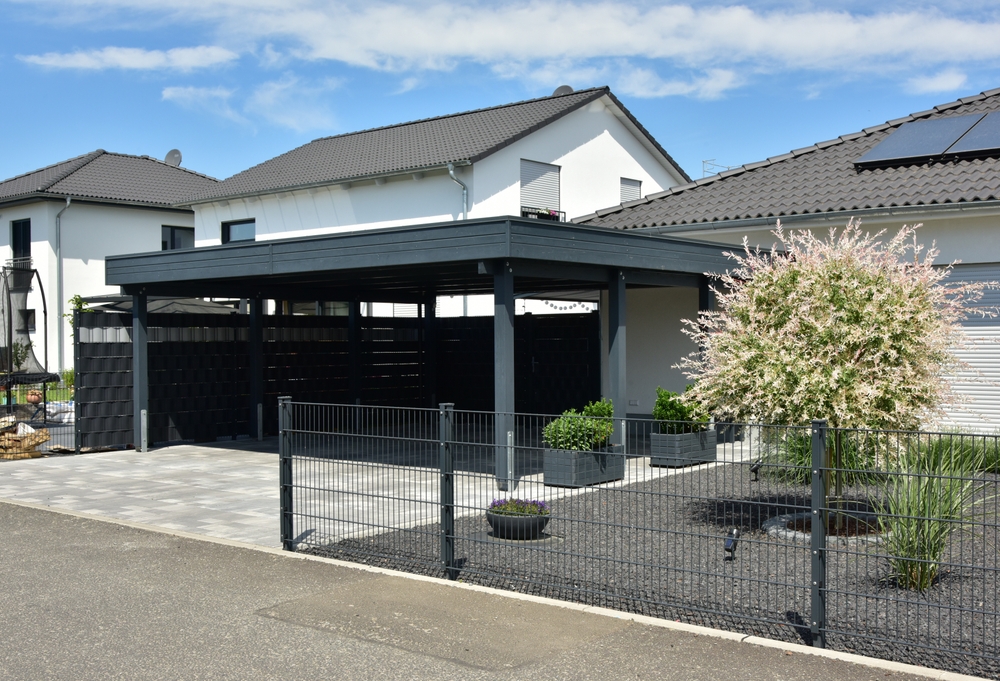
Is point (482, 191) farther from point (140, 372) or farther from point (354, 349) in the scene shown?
point (140, 372)

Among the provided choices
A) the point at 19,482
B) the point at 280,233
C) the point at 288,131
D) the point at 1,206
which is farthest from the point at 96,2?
the point at 1,206

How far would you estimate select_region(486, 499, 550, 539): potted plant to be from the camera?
7.76 m

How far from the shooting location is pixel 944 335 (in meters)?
8.09

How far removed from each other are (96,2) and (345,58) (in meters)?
6.53

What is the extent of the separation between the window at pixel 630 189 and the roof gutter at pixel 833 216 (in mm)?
8883

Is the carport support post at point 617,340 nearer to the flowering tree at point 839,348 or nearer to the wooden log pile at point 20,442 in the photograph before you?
the flowering tree at point 839,348

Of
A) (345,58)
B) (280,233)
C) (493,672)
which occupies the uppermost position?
(345,58)

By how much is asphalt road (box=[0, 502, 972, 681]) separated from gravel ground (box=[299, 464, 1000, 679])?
0.35m

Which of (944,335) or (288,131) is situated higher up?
(288,131)

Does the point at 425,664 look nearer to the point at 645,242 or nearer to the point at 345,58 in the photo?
the point at 645,242

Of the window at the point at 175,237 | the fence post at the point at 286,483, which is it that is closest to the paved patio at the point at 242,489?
the fence post at the point at 286,483

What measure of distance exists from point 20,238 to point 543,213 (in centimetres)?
1841

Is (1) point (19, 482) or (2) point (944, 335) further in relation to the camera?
(1) point (19, 482)

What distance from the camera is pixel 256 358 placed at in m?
17.1
